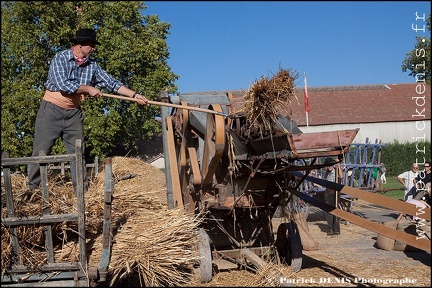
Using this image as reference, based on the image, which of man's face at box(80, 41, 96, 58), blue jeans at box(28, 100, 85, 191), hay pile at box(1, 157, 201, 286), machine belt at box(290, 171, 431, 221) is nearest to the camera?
machine belt at box(290, 171, 431, 221)

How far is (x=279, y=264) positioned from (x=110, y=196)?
240 cm

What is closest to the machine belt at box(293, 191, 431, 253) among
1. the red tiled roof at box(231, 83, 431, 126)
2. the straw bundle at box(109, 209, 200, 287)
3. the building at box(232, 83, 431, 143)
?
the straw bundle at box(109, 209, 200, 287)

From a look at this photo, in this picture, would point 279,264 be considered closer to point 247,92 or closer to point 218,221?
point 218,221

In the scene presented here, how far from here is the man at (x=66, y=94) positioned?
17.1 feet

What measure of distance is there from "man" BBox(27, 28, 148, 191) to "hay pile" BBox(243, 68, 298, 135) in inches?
58.2

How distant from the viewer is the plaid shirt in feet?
17.1

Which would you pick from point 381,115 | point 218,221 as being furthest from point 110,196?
point 381,115

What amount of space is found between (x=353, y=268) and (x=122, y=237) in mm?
3475

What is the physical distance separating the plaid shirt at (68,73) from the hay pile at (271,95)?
1.69 metres

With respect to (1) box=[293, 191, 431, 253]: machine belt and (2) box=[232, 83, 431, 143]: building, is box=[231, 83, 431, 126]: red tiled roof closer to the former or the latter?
(2) box=[232, 83, 431, 143]: building

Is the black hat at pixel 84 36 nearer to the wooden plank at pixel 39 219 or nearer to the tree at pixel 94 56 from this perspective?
the wooden plank at pixel 39 219

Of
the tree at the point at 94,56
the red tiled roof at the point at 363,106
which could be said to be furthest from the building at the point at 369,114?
the tree at the point at 94,56

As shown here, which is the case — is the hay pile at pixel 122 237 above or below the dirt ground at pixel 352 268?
above

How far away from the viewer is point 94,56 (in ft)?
59.9
